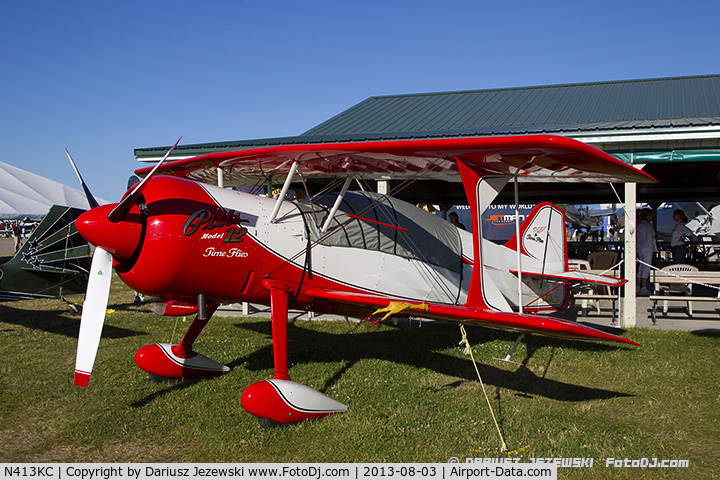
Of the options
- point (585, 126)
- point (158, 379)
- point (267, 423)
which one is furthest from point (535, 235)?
point (158, 379)

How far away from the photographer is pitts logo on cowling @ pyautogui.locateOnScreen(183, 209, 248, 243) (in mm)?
4664

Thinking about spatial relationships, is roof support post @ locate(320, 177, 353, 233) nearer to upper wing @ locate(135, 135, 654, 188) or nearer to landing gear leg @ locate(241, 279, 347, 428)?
upper wing @ locate(135, 135, 654, 188)

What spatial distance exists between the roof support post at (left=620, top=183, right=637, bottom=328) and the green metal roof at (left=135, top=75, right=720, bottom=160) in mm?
1079

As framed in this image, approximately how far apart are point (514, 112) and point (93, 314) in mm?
11111

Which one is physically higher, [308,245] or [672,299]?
[308,245]

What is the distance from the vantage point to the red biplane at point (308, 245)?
14.6 ft

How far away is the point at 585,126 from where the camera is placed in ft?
27.2

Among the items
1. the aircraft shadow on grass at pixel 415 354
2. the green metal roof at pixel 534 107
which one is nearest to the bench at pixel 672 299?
the aircraft shadow on grass at pixel 415 354

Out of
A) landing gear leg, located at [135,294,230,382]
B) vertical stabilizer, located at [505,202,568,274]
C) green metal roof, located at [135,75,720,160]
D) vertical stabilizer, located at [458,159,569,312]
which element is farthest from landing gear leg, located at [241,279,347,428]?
green metal roof, located at [135,75,720,160]

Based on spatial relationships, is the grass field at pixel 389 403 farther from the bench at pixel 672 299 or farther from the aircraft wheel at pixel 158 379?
the bench at pixel 672 299

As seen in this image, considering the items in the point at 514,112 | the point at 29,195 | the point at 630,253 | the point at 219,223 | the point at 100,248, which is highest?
the point at 514,112

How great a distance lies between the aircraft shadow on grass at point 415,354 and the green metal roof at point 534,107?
3.61 m

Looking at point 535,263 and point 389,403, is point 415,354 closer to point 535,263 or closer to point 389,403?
point 389,403

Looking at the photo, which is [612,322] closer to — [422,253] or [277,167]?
[422,253]
